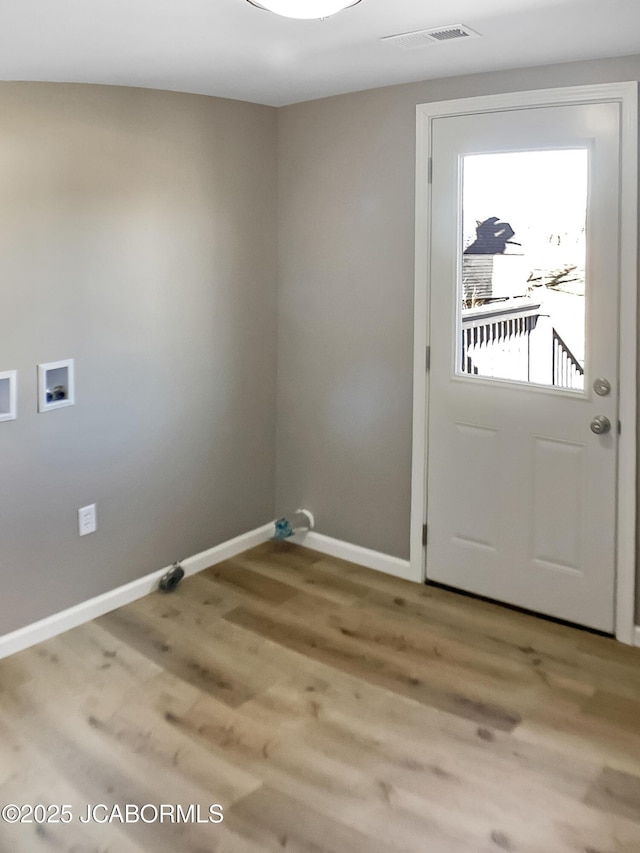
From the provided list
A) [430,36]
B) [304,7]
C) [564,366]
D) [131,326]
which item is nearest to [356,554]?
[564,366]

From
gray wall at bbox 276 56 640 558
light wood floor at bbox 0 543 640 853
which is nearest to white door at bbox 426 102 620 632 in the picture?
gray wall at bbox 276 56 640 558

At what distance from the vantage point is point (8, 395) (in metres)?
3.05

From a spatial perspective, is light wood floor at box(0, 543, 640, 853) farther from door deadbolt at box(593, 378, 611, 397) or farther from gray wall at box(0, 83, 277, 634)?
door deadbolt at box(593, 378, 611, 397)

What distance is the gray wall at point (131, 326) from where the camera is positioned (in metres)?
3.08

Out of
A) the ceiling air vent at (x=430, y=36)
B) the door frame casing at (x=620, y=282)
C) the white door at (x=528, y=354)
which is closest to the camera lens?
the ceiling air vent at (x=430, y=36)

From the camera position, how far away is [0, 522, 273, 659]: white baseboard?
3.20 m

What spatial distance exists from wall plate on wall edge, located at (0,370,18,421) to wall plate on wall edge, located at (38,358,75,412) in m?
0.10

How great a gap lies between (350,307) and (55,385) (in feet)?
4.52

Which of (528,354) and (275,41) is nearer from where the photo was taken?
(275,41)

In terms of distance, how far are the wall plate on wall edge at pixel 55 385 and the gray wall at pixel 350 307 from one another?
121cm

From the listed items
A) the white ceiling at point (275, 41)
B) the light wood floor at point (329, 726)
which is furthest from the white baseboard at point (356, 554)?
the white ceiling at point (275, 41)

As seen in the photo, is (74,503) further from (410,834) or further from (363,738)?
(410,834)

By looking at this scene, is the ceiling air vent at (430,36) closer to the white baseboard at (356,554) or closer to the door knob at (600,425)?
the door knob at (600,425)

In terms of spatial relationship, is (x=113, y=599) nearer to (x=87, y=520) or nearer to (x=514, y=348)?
(x=87, y=520)
